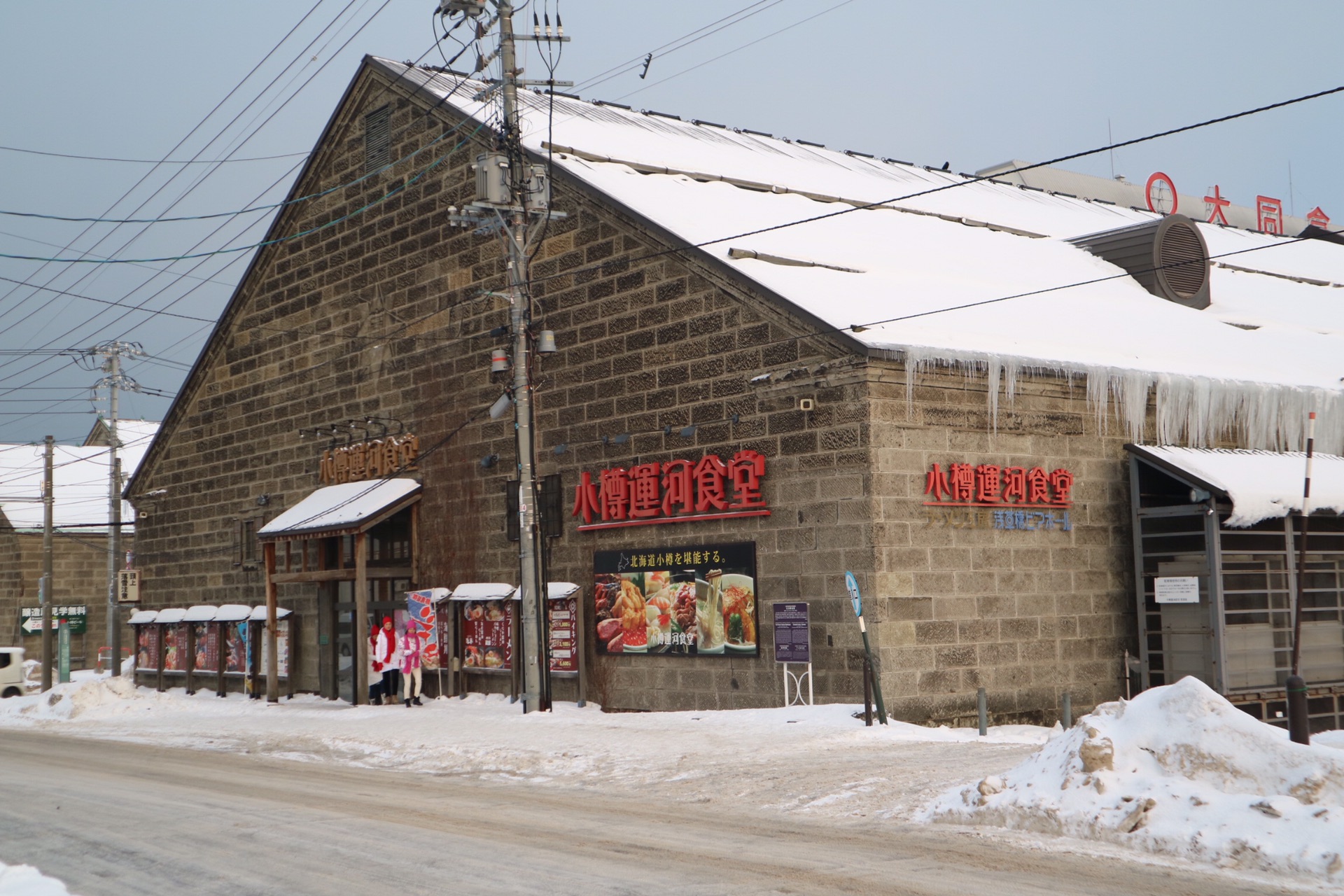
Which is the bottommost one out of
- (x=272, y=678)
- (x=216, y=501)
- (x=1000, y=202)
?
(x=272, y=678)

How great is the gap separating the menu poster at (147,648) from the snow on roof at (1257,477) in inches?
986

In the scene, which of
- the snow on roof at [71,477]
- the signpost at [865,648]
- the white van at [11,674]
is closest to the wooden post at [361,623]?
the signpost at [865,648]

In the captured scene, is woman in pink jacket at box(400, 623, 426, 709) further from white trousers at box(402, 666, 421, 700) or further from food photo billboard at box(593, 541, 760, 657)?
food photo billboard at box(593, 541, 760, 657)

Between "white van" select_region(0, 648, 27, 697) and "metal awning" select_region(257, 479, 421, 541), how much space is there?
10554 mm

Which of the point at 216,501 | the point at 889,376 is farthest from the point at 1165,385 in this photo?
the point at 216,501

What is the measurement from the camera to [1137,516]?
1912cm

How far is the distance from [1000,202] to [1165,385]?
42.3 feet

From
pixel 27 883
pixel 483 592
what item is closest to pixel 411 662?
pixel 483 592

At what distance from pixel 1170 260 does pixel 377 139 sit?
1635 centimetres

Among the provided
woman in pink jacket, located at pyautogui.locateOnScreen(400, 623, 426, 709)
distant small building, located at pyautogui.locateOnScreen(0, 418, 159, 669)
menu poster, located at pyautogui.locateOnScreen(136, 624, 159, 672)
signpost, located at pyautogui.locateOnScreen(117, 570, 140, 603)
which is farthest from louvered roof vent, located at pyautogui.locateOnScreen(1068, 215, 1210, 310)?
distant small building, located at pyautogui.locateOnScreen(0, 418, 159, 669)

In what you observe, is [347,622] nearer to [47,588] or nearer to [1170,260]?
[47,588]

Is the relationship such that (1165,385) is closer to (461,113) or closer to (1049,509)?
(1049,509)

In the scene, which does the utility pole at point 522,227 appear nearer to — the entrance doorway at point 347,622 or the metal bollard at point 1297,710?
the entrance doorway at point 347,622

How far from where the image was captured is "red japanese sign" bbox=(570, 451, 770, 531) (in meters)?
18.3
